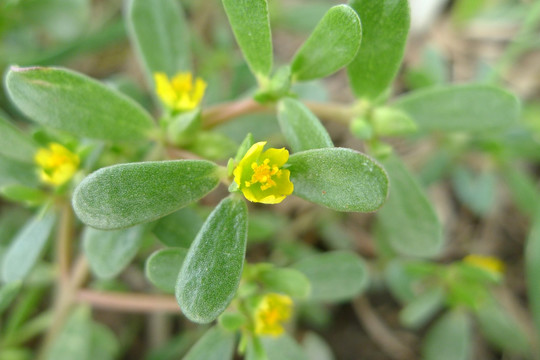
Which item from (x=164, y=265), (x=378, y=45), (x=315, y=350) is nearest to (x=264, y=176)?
(x=164, y=265)

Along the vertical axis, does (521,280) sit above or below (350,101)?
below

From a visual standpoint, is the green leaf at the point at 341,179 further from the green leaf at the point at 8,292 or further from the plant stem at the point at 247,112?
the green leaf at the point at 8,292

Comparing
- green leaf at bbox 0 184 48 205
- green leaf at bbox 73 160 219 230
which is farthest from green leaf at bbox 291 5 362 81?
green leaf at bbox 0 184 48 205

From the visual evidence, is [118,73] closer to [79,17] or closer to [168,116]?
[79,17]

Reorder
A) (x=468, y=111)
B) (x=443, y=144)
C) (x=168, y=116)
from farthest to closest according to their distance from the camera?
(x=443, y=144) → (x=468, y=111) → (x=168, y=116)

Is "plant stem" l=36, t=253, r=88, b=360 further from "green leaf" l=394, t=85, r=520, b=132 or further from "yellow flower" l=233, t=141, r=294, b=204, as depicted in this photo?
"green leaf" l=394, t=85, r=520, b=132

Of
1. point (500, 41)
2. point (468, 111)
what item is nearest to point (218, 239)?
point (468, 111)

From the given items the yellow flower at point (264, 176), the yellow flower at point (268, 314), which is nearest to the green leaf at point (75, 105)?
the yellow flower at point (264, 176)

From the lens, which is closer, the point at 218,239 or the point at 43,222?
the point at 218,239
